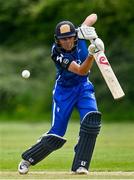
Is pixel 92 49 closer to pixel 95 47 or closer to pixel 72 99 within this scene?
pixel 95 47

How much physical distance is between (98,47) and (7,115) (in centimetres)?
2686

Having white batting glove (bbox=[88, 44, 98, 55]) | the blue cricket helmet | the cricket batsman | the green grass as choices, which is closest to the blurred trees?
the green grass

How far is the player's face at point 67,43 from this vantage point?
1232 centimetres

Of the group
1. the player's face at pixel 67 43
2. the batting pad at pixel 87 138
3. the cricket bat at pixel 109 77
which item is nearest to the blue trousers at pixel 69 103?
the batting pad at pixel 87 138

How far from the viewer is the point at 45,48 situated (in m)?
41.4

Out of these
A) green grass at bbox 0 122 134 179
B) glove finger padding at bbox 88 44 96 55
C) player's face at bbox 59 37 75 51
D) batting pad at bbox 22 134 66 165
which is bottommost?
green grass at bbox 0 122 134 179

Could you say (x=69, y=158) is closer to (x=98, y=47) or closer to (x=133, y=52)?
(x=98, y=47)

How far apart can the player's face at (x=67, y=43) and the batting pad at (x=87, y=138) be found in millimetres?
925

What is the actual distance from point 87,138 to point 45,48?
2924 cm

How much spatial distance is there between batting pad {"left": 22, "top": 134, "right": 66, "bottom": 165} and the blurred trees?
24123mm

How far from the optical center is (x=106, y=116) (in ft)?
121

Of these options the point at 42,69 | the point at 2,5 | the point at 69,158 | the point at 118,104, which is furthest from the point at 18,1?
the point at 69,158

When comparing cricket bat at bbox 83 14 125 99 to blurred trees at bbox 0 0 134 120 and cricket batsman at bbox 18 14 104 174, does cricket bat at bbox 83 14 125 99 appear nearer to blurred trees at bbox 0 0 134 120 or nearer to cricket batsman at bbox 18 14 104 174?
cricket batsman at bbox 18 14 104 174

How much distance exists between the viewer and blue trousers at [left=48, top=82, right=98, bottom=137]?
40.7 feet
